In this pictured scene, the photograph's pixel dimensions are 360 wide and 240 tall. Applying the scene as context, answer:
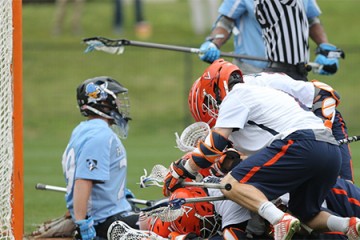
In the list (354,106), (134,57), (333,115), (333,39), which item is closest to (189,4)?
(333,39)

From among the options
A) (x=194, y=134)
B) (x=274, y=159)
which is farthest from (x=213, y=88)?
(x=274, y=159)

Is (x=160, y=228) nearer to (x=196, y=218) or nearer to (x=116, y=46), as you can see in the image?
(x=196, y=218)

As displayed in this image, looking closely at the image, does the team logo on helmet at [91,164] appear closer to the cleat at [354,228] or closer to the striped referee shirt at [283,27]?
the cleat at [354,228]

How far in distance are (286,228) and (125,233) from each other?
126cm

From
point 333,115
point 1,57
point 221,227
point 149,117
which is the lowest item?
point 149,117

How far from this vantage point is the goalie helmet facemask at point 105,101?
7.43 metres

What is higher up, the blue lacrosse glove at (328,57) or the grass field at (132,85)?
the blue lacrosse glove at (328,57)

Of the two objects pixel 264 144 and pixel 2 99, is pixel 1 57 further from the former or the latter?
pixel 264 144

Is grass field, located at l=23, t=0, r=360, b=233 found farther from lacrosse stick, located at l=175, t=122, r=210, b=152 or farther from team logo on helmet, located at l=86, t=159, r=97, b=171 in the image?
lacrosse stick, located at l=175, t=122, r=210, b=152

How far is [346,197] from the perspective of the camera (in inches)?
268

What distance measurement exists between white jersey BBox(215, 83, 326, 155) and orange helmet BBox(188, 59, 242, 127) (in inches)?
12.2

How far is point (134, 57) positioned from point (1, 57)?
41.0 ft

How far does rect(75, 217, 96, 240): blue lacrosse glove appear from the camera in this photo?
275 inches

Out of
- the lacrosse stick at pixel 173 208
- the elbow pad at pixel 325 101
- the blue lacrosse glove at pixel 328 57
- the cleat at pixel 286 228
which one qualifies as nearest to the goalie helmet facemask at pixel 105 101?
the lacrosse stick at pixel 173 208
